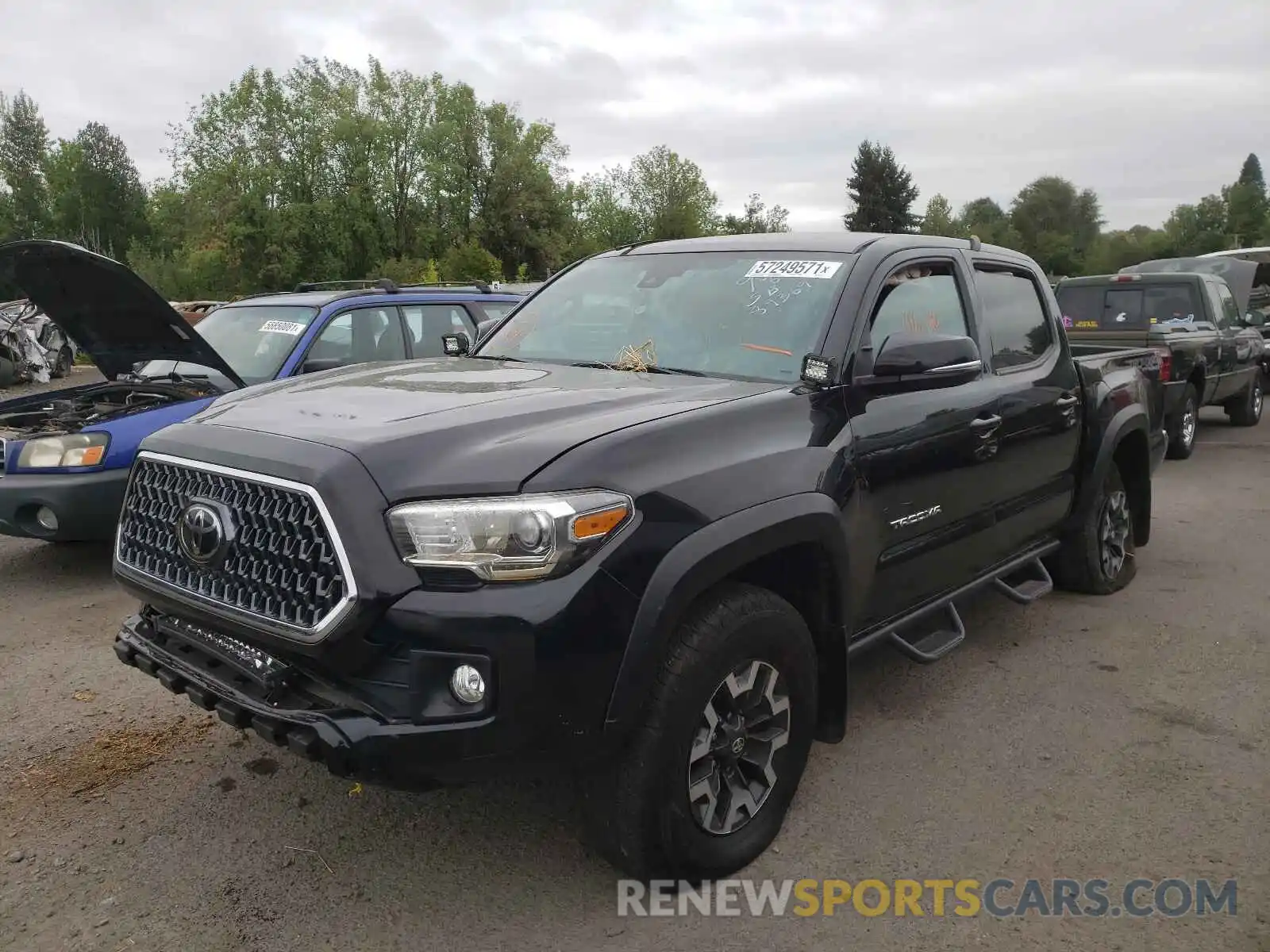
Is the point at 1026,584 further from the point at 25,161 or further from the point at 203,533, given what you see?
the point at 25,161

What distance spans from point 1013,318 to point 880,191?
67.8 m

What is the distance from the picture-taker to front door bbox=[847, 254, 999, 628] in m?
3.35

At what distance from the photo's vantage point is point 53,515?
530 centimetres

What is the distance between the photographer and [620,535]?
8.07 feet

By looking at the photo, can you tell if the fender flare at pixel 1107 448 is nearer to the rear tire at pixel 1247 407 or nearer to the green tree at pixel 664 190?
the rear tire at pixel 1247 407

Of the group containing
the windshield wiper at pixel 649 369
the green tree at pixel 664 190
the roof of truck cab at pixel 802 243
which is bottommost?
the windshield wiper at pixel 649 369

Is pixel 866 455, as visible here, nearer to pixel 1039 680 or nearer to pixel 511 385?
pixel 511 385

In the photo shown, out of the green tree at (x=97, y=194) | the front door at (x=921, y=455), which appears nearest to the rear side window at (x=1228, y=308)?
the front door at (x=921, y=455)

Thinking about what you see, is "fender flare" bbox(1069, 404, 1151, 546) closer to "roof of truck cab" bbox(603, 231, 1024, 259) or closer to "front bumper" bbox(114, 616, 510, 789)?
"roof of truck cab" bbox(603, 231, 1024, 259)

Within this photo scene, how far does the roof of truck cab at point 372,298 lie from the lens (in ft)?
23.7

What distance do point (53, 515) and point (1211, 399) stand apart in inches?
437

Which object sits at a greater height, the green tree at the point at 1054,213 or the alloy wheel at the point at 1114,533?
the green tree at the point at 1054,213

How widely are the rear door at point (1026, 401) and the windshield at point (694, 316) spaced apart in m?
1.06

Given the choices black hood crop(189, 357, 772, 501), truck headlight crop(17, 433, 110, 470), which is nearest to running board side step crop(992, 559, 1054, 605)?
black hood crop(189, 357, 772, 501)
